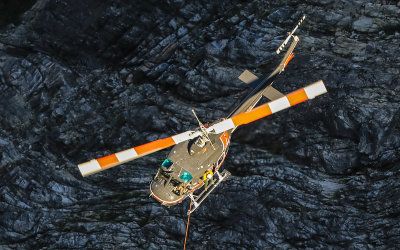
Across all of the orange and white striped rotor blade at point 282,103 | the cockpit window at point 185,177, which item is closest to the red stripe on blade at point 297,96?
the orange and white striped rotor blade at point 282,103

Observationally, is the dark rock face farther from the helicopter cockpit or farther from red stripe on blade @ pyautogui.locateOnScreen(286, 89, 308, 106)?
red stripe on blade @ pyautogui.locateOnScreen(286, 89, 308, 106)

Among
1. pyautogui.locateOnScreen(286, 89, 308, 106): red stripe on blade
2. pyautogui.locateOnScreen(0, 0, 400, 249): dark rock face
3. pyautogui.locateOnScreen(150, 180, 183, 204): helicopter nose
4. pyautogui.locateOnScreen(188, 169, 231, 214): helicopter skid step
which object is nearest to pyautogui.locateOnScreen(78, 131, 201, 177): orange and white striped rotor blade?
pyautogui.locateOnScreen(150, 180, 183, 204): helicopter nose

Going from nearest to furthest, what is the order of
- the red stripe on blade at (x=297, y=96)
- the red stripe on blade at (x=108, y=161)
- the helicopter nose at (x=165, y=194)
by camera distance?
1. the red stripe on blade at (x=297, y=96)
2. the red stripe on blade at (x=108, y=161)
3. the helicopter nose at (x=165, y=194)

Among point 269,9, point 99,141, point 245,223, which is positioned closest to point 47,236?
point 99,141

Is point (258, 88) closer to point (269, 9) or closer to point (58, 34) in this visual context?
point (269, 9)

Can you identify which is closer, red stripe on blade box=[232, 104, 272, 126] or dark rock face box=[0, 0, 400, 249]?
red stripe on blade box=[232, 104, 272, 126]

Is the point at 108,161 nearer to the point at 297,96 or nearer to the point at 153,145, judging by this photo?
the point at 153,145

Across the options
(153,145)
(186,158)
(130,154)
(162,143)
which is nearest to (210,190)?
(186,158)

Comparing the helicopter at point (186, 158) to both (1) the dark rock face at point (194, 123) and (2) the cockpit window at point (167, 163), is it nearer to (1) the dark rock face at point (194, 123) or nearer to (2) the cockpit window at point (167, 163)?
(2) the cockpit window at point (167, 163)
